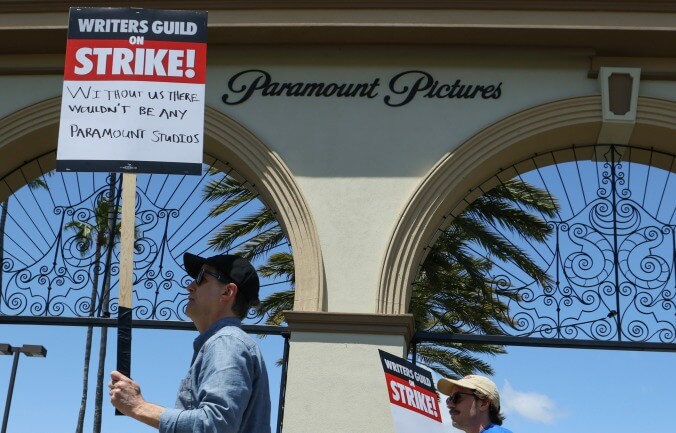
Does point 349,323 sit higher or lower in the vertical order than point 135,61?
lower

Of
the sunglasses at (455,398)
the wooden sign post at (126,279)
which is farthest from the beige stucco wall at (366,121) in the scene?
the wooden sign post at (126,279)

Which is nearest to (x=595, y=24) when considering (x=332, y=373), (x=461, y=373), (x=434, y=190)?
(x=434, y=190)

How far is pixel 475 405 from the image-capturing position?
5.67 meters

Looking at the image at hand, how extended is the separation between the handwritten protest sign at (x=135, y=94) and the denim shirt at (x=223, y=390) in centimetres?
117

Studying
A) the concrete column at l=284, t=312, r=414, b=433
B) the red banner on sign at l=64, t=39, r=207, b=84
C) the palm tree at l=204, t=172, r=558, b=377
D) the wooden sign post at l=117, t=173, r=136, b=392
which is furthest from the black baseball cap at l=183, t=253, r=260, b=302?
the palm tree at l=204, t=172, r=558, b=377

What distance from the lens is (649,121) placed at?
33.3ft

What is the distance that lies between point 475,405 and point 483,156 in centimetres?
466

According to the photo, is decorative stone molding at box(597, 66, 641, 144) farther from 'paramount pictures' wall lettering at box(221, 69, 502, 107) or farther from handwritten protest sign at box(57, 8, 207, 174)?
handwritten protest sign at box(57, 8, 207, 174)

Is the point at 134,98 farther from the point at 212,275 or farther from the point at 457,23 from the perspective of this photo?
the point at 457,23

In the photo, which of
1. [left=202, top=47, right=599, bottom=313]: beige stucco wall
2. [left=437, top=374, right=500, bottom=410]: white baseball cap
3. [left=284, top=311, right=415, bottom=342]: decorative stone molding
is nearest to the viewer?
[left=437, top=374, right=500, bottom=410]: white baseball cap

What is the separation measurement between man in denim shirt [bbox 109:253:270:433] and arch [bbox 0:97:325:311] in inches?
202

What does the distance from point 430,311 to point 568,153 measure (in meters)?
5.27

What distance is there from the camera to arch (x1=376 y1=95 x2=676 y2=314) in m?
9.73

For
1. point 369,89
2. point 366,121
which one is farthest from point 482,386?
point 369,89
